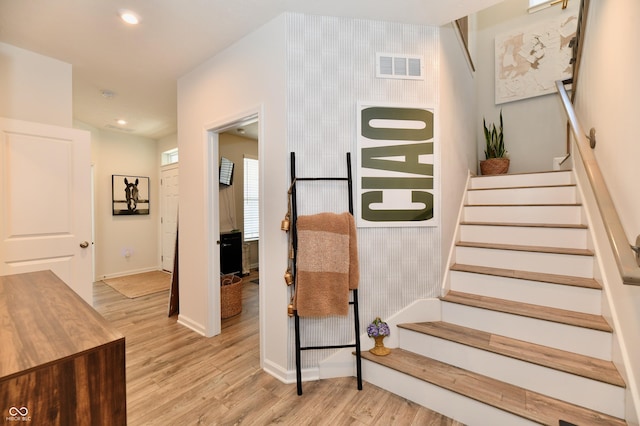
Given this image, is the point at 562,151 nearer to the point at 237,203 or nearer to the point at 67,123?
the point at 237,203

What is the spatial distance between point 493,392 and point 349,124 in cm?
191

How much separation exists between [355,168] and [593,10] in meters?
1.83

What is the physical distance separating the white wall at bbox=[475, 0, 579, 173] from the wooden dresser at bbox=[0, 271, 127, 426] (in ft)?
14.8

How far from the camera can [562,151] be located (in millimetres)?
3625

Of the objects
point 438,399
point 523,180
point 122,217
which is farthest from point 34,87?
point 523,180

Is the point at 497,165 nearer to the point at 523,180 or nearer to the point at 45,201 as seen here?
the point at 523,180

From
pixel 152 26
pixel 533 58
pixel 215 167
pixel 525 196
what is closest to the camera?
pixel 152 26

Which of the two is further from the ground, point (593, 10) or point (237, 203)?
point (593, 10)

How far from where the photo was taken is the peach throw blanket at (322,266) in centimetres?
191

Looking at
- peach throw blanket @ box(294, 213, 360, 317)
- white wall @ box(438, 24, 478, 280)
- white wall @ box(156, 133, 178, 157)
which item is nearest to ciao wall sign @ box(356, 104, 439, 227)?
white wall @ box(438, 24, 478, 280)

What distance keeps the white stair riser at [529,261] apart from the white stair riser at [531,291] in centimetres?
19

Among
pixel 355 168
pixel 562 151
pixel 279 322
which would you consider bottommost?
pixel 279 322

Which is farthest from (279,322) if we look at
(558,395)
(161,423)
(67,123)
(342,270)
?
(67,123)

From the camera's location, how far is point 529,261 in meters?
2.11
